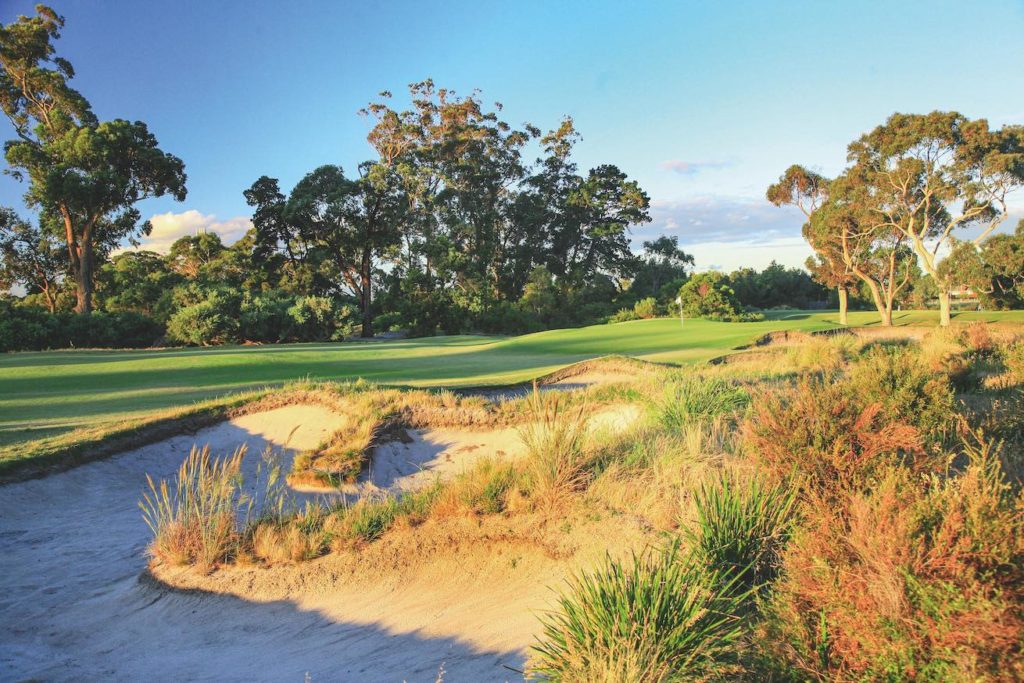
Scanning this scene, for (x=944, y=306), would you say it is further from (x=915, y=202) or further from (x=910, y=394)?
(x=910, y=394)

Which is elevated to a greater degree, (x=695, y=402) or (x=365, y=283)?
(x=365, y=283)

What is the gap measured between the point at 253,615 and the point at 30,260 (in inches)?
1926

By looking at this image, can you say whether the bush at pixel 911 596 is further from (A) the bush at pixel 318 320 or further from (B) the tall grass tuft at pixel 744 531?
(A) the bush at pixel 318 320

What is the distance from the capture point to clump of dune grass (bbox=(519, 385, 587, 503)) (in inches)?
253

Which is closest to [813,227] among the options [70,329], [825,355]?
[825,355]

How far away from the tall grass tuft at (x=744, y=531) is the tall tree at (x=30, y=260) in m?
47.0

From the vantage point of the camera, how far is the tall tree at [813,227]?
44.0 meters

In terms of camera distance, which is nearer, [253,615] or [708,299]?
[253,615]

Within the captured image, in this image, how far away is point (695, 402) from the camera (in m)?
9.40

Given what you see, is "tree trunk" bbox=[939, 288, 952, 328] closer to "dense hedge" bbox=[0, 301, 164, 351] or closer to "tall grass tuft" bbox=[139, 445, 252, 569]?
"tall grass tuft" bbox=[139, 445, 252, 569]

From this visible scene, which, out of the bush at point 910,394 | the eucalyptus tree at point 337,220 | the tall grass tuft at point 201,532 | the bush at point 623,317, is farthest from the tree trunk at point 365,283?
the bush at point 910,394

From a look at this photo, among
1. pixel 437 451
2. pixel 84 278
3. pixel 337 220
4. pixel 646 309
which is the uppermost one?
pixel 337 220

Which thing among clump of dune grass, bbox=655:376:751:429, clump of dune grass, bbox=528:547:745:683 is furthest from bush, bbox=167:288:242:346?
clump of dune grass, bbox=528:547:745:683

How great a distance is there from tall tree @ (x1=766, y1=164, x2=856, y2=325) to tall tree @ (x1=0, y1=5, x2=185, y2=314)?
40.9 m
